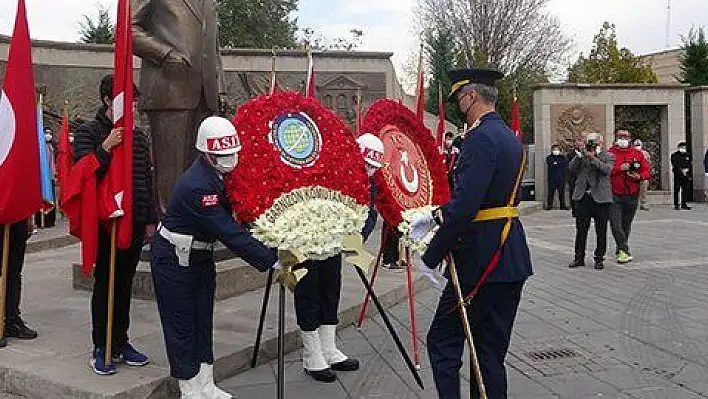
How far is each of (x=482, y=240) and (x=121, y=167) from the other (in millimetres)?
2423

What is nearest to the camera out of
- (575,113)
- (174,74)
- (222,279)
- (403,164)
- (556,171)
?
(403,164)

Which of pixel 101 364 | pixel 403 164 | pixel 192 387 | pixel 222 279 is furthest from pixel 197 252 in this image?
pixel 222 279

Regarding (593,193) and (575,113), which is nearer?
(593,193)

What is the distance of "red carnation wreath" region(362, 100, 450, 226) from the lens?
5.51 m

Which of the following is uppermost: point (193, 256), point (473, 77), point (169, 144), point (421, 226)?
point (473, 77)

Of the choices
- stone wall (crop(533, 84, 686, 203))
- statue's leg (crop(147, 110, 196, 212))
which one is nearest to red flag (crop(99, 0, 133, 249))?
statue's leg (crop(147, 110, 196, 212))

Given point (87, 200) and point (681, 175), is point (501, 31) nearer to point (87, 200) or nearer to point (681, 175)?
point (681, 175)

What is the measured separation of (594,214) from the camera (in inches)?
421

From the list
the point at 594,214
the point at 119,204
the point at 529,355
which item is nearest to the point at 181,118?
the point at 119,204

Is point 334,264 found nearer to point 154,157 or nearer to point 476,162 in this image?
point 476,162

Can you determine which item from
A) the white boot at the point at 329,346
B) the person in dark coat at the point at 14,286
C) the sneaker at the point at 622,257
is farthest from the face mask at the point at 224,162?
the sneaker at the point at 622,257

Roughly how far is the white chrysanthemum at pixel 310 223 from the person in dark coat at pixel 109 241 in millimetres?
1252

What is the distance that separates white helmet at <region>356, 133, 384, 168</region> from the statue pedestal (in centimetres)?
265

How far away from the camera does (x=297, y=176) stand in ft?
16.1
